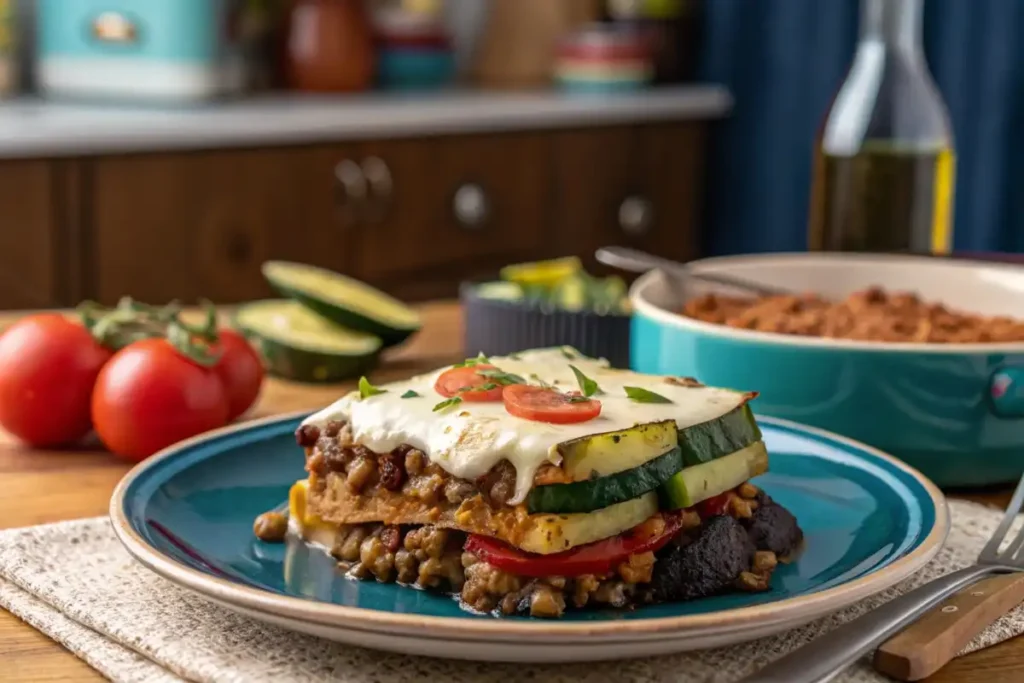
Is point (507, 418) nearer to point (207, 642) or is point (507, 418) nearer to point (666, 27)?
point (207, 642)

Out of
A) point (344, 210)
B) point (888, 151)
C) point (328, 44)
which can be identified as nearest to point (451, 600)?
point (888, 151)

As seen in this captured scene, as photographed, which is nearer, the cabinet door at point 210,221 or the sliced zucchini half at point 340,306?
the sliced zucchini half at point 340,306

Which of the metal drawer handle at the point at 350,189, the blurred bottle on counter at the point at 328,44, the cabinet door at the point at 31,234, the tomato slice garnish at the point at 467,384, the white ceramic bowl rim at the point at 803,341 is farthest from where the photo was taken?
the blurred bottle on counter at the point at 328,44

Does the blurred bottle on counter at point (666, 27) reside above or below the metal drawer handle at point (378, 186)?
above

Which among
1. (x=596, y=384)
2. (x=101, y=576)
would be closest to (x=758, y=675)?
(x=596, y=384)

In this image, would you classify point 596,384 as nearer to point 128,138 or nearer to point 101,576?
point 101,576

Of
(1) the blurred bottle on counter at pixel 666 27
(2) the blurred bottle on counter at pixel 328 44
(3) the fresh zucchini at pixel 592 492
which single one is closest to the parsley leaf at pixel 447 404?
(3) the fresh zucchini at pixel 592 492

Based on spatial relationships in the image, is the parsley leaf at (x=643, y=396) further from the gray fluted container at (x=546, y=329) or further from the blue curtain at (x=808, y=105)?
the blue curtain at (x=808, y=105)

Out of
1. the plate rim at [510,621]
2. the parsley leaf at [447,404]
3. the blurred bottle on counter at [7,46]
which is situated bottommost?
the plate rim at [510,621]
